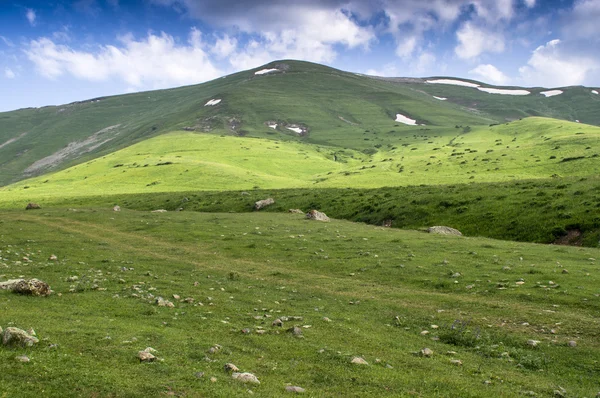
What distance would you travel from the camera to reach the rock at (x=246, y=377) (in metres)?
10.8

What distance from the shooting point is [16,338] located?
445 inches

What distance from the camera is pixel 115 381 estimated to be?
1001cm

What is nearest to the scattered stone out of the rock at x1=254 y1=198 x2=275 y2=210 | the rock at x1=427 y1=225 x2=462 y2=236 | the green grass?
the green grass

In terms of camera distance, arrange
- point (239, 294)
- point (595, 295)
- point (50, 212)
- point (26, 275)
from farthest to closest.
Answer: point (50, 212)
point (26, 275)
point (239, 294)
point (595, 295)

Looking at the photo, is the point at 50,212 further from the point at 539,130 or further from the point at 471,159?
the point at 539,130

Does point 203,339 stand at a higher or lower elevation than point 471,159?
lower

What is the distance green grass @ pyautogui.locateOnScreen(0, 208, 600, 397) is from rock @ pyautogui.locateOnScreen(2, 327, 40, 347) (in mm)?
265

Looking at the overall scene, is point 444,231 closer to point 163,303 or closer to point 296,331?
point 296,331

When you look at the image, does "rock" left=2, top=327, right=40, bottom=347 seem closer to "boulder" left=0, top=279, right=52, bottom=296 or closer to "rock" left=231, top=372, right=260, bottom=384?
"rock" left=231, top=372, right=260, bottom=384

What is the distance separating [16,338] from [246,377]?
6024 mm

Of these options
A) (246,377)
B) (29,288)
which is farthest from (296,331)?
(29,288)

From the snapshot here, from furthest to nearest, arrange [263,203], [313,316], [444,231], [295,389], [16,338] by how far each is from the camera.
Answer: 1. [263,203]
2. [444,231]
3. [313,316]
4. [16,338]
5. [295,389]

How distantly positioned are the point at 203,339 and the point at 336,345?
4.34 meters

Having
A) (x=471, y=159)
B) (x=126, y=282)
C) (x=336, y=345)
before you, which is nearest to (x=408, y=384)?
(x=336, y=345)
